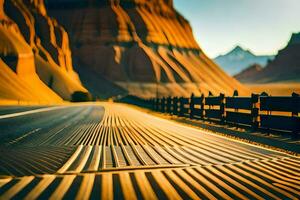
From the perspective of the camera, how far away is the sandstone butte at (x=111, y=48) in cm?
11076

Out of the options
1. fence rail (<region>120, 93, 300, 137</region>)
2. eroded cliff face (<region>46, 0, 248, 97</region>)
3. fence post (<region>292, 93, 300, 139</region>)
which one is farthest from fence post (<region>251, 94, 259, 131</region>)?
eroded cliff face (<region>46, 0, 248, 97</region>)

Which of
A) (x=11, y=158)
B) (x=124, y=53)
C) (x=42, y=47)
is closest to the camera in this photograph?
(x=11, y=158)

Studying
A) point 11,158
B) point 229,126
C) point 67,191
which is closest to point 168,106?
point 229,126

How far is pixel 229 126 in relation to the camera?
16.3m

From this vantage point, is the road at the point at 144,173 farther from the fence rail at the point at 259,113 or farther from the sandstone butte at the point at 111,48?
the sandstone butte at the point at 111,48

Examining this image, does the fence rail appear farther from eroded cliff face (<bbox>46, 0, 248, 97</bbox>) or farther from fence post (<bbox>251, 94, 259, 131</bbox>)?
eroded cliff face (<bbox>46, 0, 248, 97</bbox>)

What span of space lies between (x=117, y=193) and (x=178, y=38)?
173997 millimetres

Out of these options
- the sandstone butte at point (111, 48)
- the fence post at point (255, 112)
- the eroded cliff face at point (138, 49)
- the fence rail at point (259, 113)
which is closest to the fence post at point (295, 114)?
the fence rail at point (259, 113)

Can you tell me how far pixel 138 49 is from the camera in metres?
152

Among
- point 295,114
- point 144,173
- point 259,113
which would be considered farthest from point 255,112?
point 144,173

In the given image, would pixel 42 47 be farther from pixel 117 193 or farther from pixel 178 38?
pixel 117 193

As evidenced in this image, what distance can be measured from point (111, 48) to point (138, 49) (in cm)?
1022

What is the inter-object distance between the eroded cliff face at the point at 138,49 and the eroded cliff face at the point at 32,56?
2260 centimetres

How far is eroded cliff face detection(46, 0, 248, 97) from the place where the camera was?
147000mm
